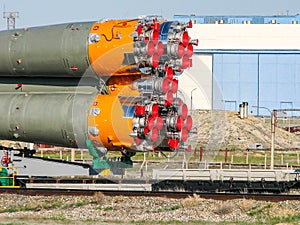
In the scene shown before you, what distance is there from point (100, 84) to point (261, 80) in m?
75.2

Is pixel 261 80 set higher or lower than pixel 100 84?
higher

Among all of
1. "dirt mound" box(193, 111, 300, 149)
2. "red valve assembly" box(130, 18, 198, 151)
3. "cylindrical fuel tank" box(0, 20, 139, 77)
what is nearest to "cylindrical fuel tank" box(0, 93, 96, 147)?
"cylindrical fuel tank" box(0, 20, 139, 77)

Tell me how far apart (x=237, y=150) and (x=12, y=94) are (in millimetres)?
46623

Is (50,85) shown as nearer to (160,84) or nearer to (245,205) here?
(160,84)

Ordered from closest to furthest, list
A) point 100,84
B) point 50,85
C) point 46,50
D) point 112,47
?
point 112,47
point 46,50
point 100,84
point 50,85

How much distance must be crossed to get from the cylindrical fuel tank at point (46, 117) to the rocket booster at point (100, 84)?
0.04 m

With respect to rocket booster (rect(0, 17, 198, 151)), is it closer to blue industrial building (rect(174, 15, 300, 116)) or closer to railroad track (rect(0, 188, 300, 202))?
railroad track (rect(0, 188, 300, 202))

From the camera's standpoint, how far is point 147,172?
37.8 meters

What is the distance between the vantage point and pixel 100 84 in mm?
26797

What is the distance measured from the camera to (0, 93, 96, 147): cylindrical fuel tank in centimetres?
2619

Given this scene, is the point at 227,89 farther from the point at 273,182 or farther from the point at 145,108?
the point at 145,108

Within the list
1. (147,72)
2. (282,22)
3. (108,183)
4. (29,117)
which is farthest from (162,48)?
(282,22)

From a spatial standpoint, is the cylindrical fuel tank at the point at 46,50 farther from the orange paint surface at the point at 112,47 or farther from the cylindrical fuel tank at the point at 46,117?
the cylindrical fuel tank at the point at 46,117

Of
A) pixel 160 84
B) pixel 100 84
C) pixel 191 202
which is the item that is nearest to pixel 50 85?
pixel 100 84
